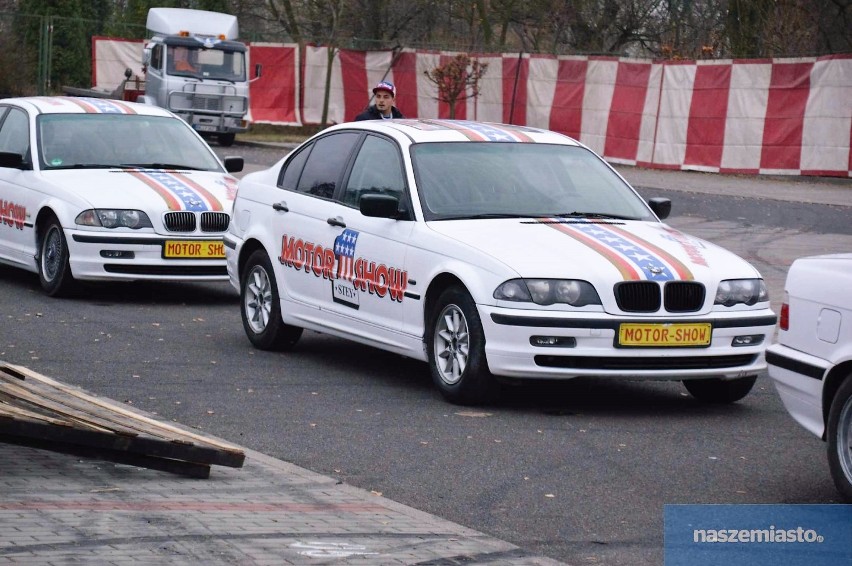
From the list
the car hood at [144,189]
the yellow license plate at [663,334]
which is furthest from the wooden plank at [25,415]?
the car hood at [144,189]

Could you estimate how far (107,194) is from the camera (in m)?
12.6

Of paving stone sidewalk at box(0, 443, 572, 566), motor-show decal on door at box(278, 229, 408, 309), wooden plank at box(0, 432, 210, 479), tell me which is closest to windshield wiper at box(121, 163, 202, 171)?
motor-show decal on door at box(278, 229, 408, 309)

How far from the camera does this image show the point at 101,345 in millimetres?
10383

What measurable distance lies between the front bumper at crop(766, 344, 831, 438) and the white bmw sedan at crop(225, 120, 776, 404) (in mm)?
1435

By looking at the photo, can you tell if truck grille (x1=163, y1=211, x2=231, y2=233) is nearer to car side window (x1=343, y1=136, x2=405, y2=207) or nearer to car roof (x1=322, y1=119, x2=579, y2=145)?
car roof (x1=322, y1=119, x2=579, y2=145)

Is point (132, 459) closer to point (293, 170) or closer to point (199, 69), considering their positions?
point (293, 170)

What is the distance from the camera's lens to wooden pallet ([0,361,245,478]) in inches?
236

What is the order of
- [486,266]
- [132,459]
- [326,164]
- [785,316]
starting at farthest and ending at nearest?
[326,164]
[486,266]
[785,316]
[132,459]

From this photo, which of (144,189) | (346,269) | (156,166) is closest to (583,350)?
(346,269)

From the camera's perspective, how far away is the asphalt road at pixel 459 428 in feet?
20.5

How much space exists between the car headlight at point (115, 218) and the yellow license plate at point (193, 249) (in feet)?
0.78

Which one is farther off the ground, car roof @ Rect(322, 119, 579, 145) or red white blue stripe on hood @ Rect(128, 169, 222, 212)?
car roof @ Rect(322, 119, 579, 145)

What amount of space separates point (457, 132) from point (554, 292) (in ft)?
6.68

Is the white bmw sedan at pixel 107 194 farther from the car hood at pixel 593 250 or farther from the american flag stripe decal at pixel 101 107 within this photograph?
the car hood at pixel 593 250
